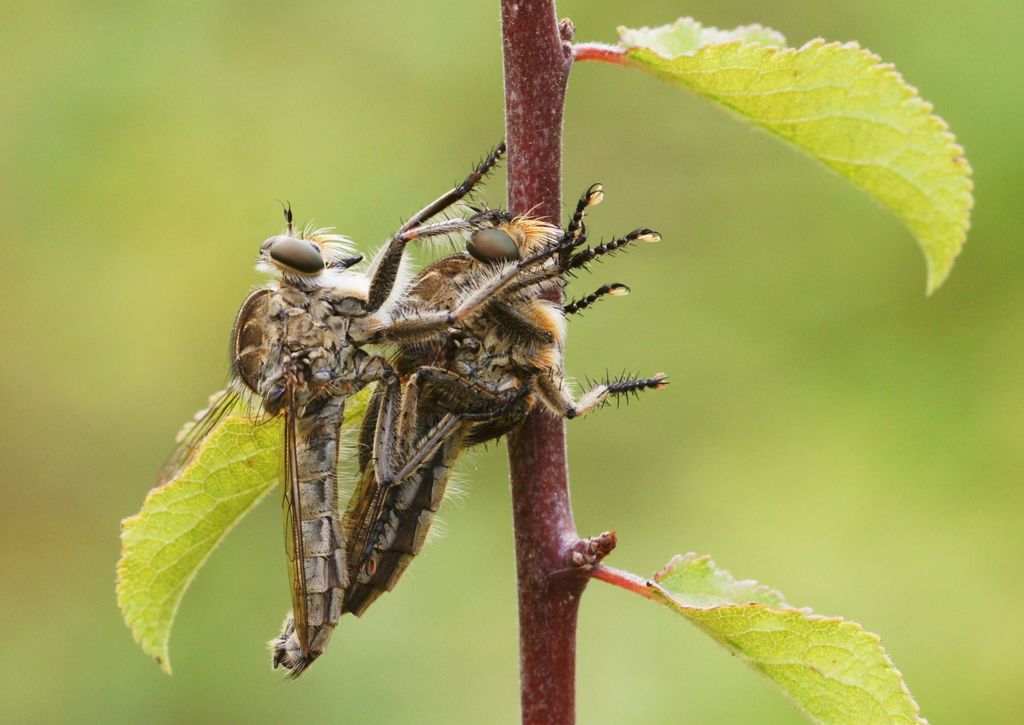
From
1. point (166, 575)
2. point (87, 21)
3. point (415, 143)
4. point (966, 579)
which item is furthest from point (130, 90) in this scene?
point (966, 579)

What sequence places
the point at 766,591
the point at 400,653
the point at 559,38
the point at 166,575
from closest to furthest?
the point at 559,38, the point at 766,591, the point at 166,575, the point at 400,653

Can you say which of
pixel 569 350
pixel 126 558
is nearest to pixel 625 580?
pixel 126 558

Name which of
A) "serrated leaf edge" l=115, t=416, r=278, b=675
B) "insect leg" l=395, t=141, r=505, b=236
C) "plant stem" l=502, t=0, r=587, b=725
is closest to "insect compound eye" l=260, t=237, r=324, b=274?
"insect leg" l=395, t=141, r=505, b=236

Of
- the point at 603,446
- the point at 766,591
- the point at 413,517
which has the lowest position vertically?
the point at 766,591

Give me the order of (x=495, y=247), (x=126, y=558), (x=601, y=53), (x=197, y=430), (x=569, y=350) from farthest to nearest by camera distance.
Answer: (x=569, y=350) < (x=197, y=430) < (x=126, y=558) < (x=495, y=247) < (x=601, y=53)

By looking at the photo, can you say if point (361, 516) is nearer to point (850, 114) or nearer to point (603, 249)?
point (603, 249)

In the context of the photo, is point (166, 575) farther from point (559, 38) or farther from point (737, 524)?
point (737, 524)

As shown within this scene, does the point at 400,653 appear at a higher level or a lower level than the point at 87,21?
lower

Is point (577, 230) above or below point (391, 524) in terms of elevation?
above
